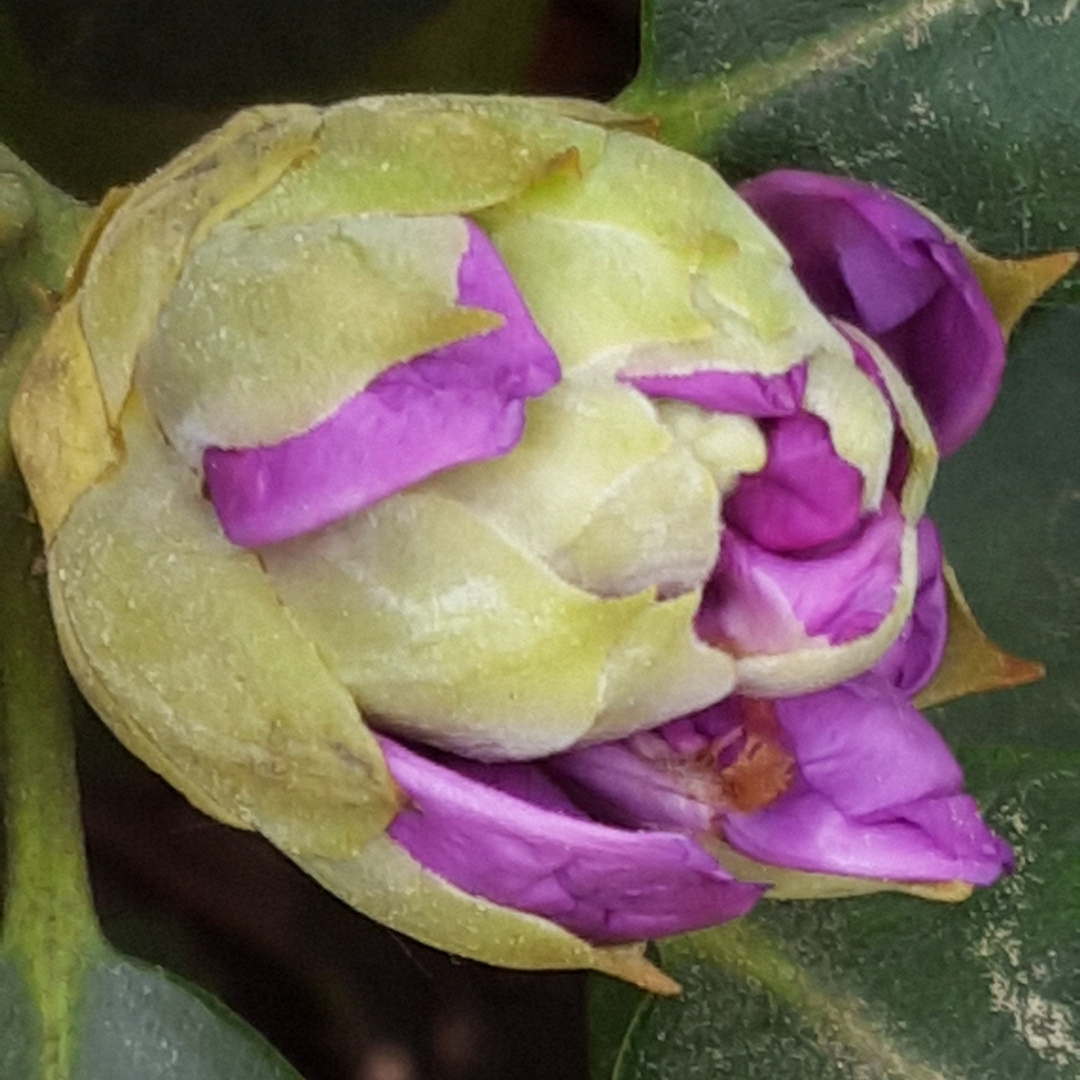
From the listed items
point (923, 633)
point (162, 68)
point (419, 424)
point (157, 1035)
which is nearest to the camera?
point (419, 424)

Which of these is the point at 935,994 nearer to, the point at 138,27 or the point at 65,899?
the point at 65,899

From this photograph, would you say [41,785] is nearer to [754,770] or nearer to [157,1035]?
[157,1035]

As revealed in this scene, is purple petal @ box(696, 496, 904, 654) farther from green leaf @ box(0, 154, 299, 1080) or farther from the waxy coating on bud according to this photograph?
green leaf @ box(0, 154, 299, 1080)

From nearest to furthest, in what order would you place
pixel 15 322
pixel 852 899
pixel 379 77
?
1. pixel 15 322
2. pixel 852 899
3. pixel 379 77

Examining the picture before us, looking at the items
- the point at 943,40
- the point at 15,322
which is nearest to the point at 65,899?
the point at 15,322

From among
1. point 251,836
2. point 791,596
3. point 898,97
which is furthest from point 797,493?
point 251,836

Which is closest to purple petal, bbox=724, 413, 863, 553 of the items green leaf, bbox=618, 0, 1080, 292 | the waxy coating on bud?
the waxy coating on bud
